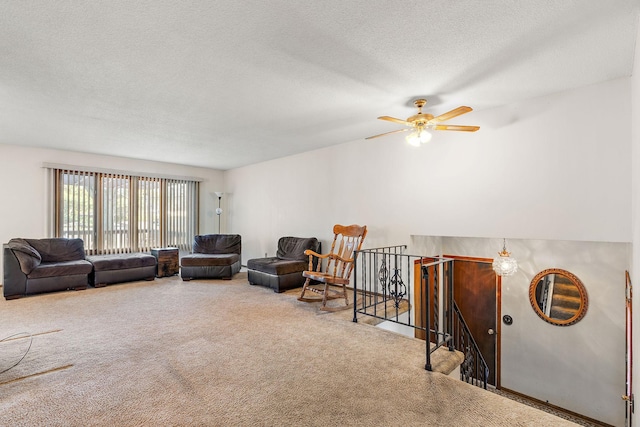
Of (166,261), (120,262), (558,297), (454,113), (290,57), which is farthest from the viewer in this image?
(166,261)

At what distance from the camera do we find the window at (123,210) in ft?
19.5

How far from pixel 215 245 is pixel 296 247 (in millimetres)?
2079

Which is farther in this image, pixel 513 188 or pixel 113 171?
pixel 113 171

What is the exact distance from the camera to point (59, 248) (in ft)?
17.5

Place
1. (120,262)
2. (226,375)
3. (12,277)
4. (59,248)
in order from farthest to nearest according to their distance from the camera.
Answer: (120,262) < (59,248) < (12,277) < (226,375)

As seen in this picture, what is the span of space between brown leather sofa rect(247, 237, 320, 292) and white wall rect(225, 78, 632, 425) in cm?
40

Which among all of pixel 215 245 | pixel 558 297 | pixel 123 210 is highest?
pixel 123 210

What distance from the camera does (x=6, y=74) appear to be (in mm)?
2725

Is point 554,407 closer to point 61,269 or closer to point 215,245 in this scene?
point 215,245

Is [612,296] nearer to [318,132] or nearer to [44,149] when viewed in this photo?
[318,132]

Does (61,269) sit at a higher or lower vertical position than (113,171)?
lower

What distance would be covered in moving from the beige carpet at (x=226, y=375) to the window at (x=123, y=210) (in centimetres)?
256

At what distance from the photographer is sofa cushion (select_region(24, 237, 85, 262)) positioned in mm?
5160

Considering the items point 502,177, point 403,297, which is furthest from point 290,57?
point 403,297
